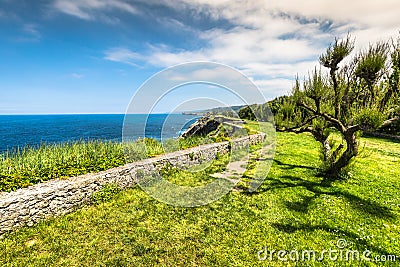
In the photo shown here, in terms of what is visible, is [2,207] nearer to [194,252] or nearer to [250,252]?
[194,252]

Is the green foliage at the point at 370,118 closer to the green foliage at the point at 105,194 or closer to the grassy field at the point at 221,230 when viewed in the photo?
the grassy field at the point at 221,230

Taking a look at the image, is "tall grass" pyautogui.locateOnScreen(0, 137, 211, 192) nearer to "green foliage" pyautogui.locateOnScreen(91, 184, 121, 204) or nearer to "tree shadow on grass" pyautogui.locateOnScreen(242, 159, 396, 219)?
"green foliage" pyautogui.locateOnScreen(91, 184, 121, 204)

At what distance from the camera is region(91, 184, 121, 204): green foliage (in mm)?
5930

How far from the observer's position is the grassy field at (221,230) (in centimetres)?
392

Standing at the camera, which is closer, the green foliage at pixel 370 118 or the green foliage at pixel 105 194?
the green foliage at pixel 370 118

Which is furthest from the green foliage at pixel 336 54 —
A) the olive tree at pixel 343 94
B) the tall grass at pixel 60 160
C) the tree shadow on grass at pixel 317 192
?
the tall grass at pixel 60 160

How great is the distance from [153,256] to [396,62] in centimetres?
897

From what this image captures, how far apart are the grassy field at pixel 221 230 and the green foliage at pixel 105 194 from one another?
1.3 inches

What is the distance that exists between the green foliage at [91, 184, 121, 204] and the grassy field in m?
0.03

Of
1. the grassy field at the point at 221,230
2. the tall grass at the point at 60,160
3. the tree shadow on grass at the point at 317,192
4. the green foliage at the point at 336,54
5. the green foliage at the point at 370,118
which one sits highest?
the green foliage at the point at 336,54

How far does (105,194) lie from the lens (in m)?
6.15

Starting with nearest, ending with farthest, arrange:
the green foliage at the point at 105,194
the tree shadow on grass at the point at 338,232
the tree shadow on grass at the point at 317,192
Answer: the tree shadow on grass at the point at 338,232 → the tree shadow on grass at the point at 317,192 → the green foliage at the point at 105,194

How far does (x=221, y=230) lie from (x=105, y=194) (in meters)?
3.52

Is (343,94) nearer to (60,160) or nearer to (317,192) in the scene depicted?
(317,192)
